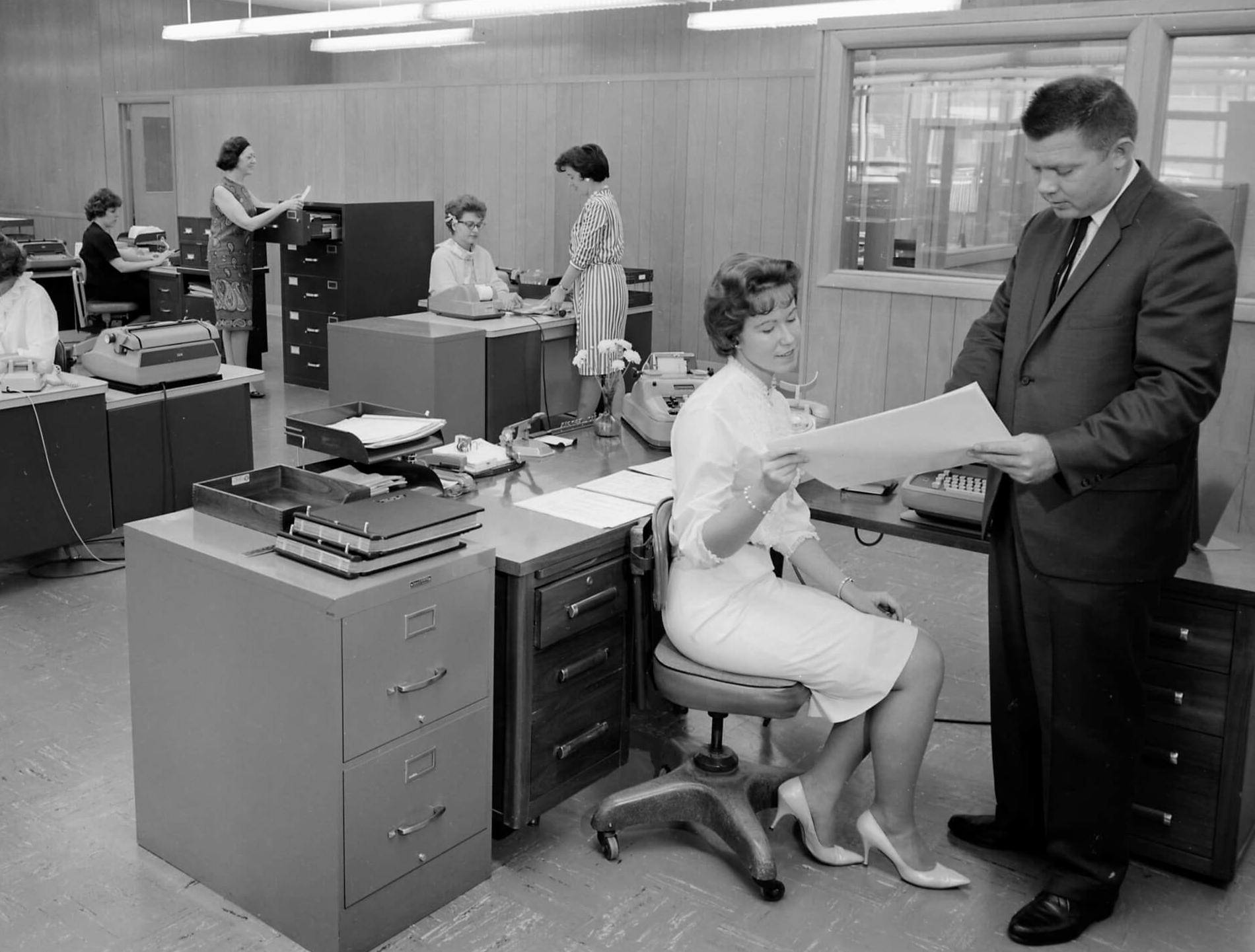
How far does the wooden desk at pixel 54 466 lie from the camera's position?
4.28 m

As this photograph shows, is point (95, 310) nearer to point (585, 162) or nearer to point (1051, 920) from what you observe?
point (585, 162)

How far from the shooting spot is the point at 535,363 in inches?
265

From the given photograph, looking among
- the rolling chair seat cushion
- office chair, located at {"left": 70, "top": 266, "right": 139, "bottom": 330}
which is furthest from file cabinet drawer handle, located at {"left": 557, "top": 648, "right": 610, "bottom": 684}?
office chair, located at {"left": 70, "top": 266, "right": 139, "bottom": 330}

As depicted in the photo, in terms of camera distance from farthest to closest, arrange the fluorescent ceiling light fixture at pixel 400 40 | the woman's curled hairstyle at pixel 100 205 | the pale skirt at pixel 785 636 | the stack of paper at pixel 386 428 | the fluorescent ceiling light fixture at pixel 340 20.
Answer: the fluorescent ceiling light fixture at pixel 400 40
the fluorescent ceiling light fixture at pixel 340 20
the woman's curled hairstyle at pixel 100 205
the stack of paper at pixel 386 428
the pale skirt at pixel 785 636

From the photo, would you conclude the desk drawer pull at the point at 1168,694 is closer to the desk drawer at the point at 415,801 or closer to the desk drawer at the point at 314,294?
the desk drawer at the point at 415,801

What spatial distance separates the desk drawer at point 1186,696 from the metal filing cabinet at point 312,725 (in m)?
1.48

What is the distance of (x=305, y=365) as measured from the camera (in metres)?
8.42

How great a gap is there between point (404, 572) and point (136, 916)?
3.07 ft

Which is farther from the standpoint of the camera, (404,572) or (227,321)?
(227,321)

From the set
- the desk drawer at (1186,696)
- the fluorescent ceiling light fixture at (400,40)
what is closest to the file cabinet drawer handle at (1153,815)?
the desk drawer at (1186,696)

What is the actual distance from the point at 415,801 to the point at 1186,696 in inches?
66.3

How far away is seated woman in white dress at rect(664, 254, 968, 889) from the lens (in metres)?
2.54

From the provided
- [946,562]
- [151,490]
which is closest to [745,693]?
[946,562]

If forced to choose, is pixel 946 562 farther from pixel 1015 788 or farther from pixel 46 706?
pixel 46 706
